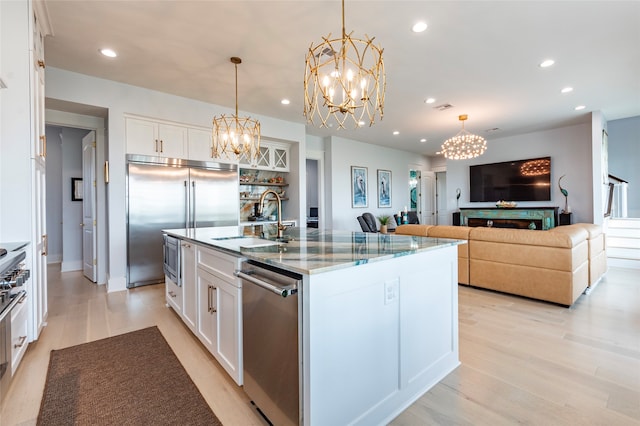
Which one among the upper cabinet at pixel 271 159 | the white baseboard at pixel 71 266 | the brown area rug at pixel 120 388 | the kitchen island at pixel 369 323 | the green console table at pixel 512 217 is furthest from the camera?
the green console table at pixel 512 217

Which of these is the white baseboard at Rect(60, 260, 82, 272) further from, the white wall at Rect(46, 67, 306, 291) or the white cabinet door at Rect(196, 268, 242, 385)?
the white cabinet door at Rect(196, 268, 242, 385)

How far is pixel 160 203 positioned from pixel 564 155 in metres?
8.24

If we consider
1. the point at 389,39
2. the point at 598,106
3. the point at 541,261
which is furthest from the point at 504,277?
the point at 598,106

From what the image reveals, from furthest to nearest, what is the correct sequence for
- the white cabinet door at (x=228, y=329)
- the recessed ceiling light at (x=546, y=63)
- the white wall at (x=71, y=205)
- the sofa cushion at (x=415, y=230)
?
the white wall at (x=71, y=205)
the sofa cushion at (x=415, y=230)
the recessed ceiling light at (x=546, y=63)
the white cabinet door at (x=228, y=329)

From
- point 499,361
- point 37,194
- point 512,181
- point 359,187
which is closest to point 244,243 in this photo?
point 37,194

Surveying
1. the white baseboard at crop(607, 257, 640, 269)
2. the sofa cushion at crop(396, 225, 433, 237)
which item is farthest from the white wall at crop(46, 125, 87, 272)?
the white baseboard at crop(607, 257, 640, 269)

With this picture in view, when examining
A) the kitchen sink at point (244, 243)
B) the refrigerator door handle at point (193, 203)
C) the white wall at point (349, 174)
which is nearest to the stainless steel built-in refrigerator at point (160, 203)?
the refrigerator door handle at point (193, 203)

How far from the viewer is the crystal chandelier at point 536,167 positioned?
22.5ft

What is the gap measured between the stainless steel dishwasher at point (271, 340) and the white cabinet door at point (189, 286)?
3.04 feet

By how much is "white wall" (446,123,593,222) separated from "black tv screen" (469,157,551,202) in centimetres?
14

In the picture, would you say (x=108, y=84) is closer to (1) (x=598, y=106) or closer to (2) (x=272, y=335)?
(2) (x=272, y=335)

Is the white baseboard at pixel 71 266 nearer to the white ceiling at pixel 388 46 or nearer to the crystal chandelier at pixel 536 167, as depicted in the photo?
the white ceiling at pixel 388 46

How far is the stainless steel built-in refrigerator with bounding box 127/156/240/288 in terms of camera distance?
4.16 metres

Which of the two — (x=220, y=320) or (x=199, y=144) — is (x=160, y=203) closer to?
(x=199, y=144)
